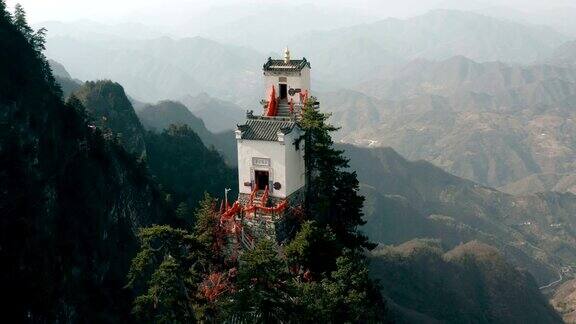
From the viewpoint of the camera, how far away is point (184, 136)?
128 meters

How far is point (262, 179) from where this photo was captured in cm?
3403

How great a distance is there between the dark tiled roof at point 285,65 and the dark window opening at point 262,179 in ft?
26.5

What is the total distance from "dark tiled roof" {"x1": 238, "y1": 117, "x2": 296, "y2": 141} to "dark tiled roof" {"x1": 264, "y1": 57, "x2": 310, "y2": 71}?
5551 millimetres

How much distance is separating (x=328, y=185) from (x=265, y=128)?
16.3 ft

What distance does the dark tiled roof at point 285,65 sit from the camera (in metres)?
38.2

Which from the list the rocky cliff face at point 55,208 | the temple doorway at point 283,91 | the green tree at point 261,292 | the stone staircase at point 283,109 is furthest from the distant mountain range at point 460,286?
the green tree at point 261,292

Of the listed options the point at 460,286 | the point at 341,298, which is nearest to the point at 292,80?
the point at 341,298

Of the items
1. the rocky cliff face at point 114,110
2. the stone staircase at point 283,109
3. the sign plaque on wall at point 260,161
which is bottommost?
the sign plaque on wall at point 260,161

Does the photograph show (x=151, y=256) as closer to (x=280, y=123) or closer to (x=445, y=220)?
(x=280, y=123)

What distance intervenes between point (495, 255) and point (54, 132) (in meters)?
96.6

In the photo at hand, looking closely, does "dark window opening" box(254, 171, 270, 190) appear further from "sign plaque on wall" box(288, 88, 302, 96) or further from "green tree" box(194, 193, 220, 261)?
"sign plaque on wall" box(288, 88, 302, 96)

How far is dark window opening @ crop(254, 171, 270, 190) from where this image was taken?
33.7m

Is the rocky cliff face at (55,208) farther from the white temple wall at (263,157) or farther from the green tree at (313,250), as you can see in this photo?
the green tree at (313,250)

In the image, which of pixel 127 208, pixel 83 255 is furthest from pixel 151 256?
pixel 127 208
